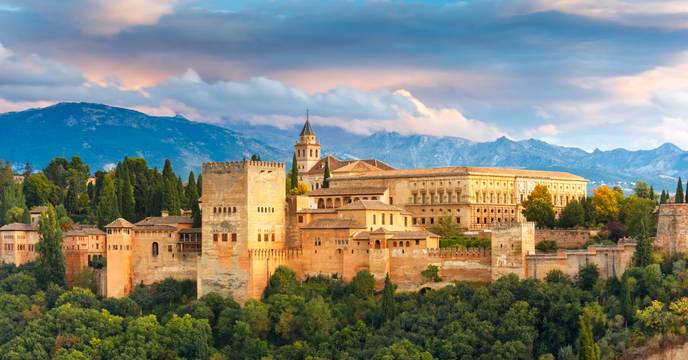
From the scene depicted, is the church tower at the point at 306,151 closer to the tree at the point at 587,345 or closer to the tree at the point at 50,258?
the tree at the point at 50,258

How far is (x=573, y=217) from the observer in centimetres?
6262

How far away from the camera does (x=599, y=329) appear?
47.9 m

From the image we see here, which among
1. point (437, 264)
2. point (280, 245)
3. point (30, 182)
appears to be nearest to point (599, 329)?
point (437, 264)

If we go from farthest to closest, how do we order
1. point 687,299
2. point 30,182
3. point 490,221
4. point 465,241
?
1. point 30,182
2. point 490,221
3. point 465,241
4. point 687,299

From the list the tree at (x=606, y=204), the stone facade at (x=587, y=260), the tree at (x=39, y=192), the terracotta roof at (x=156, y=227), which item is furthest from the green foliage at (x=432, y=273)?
the tree at (x=39, y=192)

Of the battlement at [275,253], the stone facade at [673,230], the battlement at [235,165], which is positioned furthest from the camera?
the battlement at [235,165]

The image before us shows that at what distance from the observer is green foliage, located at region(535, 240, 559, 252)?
58.2 meters

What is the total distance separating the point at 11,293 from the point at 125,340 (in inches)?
389

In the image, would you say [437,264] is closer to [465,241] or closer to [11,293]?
[465,241]

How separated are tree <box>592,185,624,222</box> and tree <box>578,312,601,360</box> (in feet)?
61.4

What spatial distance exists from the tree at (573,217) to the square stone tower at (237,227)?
16.6m

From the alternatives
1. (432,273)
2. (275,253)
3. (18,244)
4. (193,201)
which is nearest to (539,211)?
(432,273)

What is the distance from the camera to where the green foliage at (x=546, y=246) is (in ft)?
191

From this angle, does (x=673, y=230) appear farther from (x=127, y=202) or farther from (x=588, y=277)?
(x=127, y=202)
